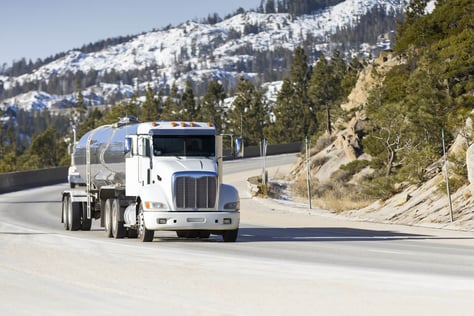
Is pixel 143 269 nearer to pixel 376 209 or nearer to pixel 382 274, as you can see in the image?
pixel 382 274

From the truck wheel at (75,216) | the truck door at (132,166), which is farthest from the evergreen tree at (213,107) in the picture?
the truck door at (132,166)

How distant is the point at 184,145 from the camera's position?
2438 cm

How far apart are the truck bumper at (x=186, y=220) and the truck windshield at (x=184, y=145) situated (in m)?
1.68

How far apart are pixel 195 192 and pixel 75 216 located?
760 cm

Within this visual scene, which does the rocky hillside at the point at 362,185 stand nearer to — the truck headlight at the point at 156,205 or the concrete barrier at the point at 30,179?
the truck headlight at the point at 156,205

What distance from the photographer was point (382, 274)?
15.6m

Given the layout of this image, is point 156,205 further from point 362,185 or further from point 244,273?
point 362,185

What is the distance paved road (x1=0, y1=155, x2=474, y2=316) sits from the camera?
38.9 feet

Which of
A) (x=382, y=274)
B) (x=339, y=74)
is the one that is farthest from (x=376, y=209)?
(x=339, y=74)

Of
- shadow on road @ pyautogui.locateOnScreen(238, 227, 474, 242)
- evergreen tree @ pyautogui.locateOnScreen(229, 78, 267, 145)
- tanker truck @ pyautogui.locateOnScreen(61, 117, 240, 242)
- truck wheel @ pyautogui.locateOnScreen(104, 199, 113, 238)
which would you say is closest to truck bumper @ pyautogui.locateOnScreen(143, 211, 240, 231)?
tanker truck @ pyautogui.locateOnScreen(61, 117, 240, 242)

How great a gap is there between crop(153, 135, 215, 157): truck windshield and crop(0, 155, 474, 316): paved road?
7.38ft

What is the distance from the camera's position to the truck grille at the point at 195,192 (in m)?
23.4

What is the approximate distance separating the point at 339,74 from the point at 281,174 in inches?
2593

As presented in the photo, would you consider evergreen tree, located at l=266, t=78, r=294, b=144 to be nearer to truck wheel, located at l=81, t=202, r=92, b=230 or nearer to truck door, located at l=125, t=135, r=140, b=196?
truck wheel, located at l=81, t=202, r=92, b=230
